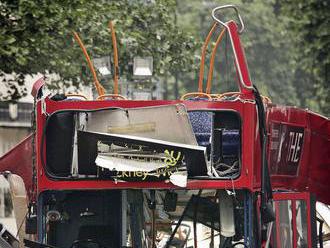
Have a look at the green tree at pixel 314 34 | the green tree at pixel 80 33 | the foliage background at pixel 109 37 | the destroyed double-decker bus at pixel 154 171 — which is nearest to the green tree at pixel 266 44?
the foliage background at pixel 109 37

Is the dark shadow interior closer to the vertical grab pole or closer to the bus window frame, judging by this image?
the vertical grab pole

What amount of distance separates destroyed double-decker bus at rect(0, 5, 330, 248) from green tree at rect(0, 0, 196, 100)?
747cm

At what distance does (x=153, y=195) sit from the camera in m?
10.2

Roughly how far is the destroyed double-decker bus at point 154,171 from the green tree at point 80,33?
7474 mm

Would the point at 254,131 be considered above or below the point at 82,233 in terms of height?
above

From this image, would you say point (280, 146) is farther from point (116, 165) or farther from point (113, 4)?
point (113, 4)

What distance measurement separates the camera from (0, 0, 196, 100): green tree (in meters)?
18.3

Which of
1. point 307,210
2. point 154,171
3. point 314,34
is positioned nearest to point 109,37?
point 314,34

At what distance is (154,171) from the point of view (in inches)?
391

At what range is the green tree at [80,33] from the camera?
18281mm

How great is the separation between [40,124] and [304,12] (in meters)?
19.4

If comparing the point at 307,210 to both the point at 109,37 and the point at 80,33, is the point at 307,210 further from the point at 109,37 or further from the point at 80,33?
the point at 109,37

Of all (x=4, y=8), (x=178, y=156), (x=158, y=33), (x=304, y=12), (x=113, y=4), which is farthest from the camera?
(x=304, y=12)

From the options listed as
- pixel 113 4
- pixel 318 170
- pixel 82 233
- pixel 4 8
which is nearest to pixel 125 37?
pixel 113 4
